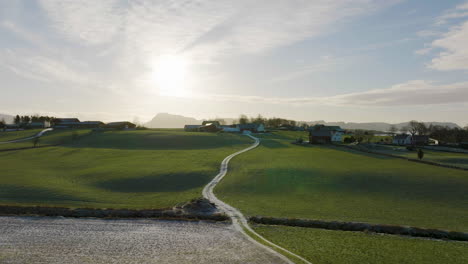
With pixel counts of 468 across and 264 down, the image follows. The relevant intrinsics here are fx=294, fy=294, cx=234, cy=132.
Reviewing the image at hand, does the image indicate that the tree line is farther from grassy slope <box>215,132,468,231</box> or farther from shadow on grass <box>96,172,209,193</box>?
shadow on grass <box>96,172,209,193</box>

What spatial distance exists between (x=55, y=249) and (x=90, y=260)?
3693mm

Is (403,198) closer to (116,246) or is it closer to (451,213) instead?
(451,213)

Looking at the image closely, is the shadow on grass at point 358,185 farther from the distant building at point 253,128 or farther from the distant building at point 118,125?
the distant building at point 118,125

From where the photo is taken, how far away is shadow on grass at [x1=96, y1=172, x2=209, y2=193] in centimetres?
4384

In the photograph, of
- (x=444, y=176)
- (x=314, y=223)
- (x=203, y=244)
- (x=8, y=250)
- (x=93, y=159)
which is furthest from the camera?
(x=93, y=159)

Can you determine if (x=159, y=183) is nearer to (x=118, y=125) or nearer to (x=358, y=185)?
(x=358, y=185)

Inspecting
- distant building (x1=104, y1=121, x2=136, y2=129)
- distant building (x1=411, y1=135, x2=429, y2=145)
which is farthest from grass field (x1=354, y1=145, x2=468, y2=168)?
distant building (x1=104, y1=121, x2=136, y2=129)

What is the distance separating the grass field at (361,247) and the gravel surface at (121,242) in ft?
9.03

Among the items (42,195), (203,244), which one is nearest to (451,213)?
(203,244)

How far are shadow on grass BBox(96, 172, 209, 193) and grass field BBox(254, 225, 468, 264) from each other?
2200 cm

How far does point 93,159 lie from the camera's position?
232ft

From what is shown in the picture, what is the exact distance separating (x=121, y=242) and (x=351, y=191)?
31.8 metres

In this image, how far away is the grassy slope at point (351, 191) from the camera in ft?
100

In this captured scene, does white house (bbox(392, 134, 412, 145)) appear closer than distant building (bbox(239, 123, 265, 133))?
Yes
